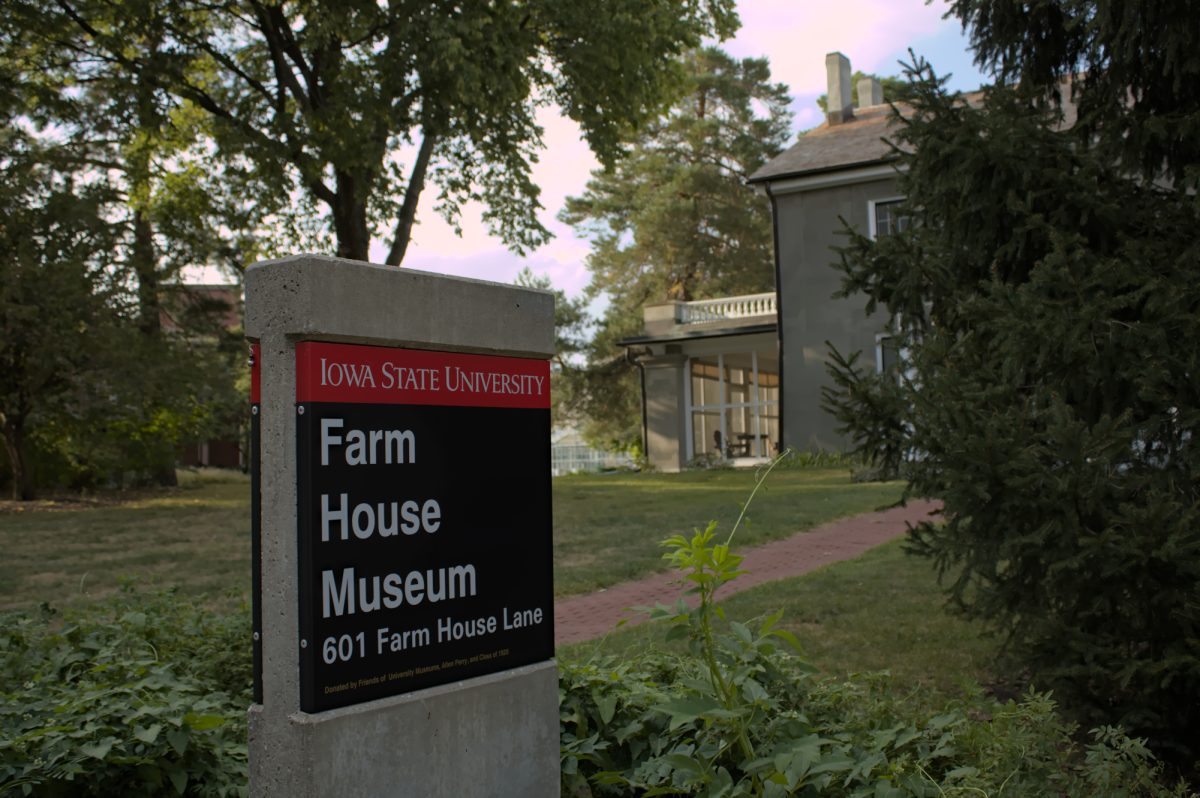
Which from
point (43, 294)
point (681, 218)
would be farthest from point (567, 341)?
point (43, 294)

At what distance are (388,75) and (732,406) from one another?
15.4 metres

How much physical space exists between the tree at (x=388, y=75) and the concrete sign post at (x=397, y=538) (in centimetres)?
1270

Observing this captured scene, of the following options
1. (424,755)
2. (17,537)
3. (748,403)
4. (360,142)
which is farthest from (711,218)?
(424,755)

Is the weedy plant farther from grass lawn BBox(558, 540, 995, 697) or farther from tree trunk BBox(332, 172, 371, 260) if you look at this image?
tree trunk BBox(332, 172, 371, 260)

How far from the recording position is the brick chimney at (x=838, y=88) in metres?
28.0

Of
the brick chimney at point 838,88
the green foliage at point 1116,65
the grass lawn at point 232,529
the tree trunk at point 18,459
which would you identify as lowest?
the grass lawn at point 232,529

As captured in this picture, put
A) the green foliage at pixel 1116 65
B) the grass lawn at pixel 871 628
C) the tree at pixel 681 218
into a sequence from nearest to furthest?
the green foliage at pixel 1116 65, the grass lawn at pixel 871 628, the tree at pixel 681 218

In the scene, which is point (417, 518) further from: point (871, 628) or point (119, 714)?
point (871, 628)

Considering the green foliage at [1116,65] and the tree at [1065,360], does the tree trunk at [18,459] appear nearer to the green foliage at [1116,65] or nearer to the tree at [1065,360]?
the tree at [1065,360]

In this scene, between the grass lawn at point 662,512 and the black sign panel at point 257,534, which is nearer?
the black sign panel at point 257,534

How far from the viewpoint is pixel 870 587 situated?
880 cm

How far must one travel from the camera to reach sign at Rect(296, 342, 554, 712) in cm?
263

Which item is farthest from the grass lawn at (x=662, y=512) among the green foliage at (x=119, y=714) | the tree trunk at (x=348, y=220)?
the tree trunk at (x=348, y=220)

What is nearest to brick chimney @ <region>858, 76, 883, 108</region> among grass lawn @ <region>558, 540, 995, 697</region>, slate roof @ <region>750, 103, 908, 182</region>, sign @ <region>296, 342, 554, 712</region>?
slate roof @ <region>750, 103, 908, 182</region>
